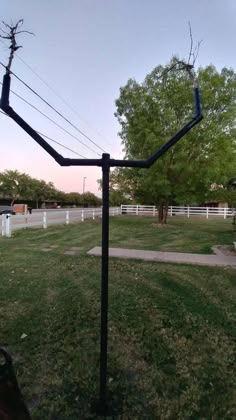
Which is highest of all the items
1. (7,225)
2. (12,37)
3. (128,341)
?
(12,37)

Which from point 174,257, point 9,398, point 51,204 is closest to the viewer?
point 9,398

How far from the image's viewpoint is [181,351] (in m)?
3.09

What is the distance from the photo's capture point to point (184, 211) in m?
31.0

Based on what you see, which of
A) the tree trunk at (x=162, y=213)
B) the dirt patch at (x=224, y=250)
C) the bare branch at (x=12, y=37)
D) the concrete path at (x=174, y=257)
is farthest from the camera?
the tree trunk at (x=162, y=213)

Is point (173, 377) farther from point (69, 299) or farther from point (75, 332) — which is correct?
point (69, 299)

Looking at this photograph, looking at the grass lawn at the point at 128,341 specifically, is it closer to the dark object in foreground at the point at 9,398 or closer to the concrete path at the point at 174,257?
the dark object in foreground at the point at 9,398

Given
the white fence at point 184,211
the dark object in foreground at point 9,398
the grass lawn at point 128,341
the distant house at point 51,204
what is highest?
the distant house at point 51,204

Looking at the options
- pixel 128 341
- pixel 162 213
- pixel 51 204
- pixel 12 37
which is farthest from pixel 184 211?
pixel 51 204

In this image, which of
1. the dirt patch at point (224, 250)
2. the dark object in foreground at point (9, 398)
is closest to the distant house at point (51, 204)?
the dirt patch at point (224, 250)

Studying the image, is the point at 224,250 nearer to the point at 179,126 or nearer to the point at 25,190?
the point at 179,126

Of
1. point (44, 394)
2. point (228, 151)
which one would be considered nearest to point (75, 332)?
point (44, 394)

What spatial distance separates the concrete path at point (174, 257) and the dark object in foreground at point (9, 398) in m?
6.09

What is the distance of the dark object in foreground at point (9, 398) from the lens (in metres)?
1.36

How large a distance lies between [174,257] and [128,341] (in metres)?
4.70
